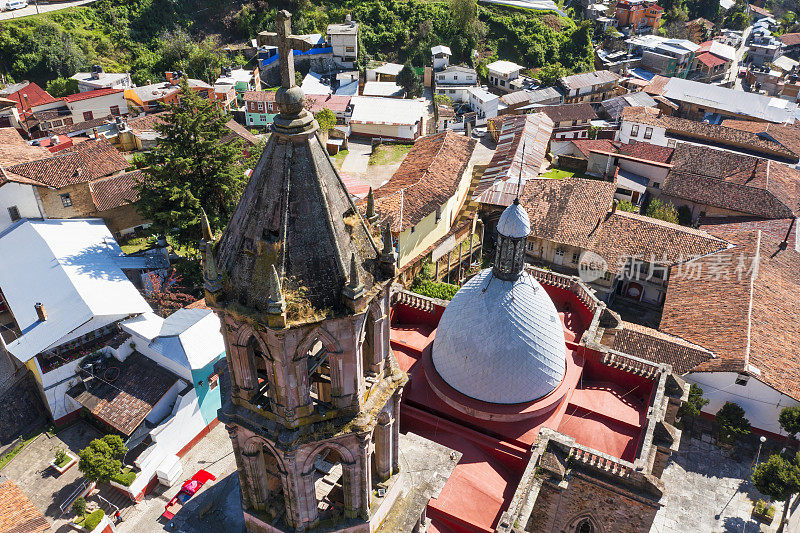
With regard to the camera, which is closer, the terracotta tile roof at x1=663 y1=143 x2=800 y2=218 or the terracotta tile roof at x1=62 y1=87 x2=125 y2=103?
the terracotta tile roof at x1=663 y1=143 x2=800 y2=218

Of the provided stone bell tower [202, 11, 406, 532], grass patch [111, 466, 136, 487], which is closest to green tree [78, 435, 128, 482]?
grass patch [111, 466, 136, 487]

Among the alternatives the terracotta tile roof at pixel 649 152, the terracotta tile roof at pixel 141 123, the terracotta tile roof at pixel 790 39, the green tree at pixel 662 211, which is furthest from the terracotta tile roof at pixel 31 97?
the terracotta tile roof at pixel 790 39

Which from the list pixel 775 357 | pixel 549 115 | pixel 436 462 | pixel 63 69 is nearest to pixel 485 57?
pixel 549 115

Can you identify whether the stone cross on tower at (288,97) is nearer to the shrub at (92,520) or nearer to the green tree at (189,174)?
the shrub at (92,520)

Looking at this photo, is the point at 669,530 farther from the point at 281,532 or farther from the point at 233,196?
the point at 233,196

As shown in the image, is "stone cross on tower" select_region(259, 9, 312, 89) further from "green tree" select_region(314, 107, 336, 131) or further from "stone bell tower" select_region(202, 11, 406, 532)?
"green tree" select_region(314, 107, 336, 131)

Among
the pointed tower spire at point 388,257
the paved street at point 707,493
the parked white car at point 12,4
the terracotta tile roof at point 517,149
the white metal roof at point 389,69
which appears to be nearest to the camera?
the pointed tower spire at point 388,257
